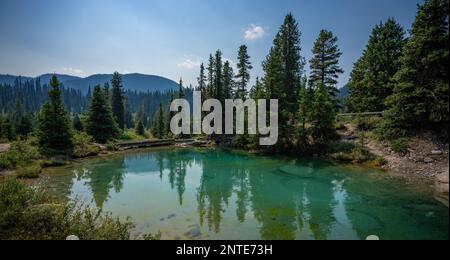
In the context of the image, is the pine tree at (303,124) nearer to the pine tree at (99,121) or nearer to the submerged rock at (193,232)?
the submerged rock at (193,232)

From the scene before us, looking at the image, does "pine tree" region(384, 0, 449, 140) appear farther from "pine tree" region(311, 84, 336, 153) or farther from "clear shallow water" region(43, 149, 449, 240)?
"pine tree" region(311, 84, 336, 153)

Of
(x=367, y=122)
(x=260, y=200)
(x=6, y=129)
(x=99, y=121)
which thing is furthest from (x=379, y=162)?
(x=6, y=129)

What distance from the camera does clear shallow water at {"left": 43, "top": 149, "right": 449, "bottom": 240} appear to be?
32.2ft

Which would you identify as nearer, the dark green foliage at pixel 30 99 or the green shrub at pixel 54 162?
the green shrub at pixel 54 162

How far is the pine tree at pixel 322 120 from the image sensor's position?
85.3 feet

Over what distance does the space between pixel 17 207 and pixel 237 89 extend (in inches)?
1576

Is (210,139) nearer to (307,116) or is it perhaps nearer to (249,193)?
(307,116)

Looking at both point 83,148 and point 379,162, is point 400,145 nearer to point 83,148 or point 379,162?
point 379,162

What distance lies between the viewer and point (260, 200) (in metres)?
14.0

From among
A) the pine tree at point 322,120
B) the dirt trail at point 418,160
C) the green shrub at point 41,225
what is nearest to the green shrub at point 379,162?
the dirt trail at point 418,160

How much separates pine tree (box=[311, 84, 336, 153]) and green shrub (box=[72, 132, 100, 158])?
25.5 metres

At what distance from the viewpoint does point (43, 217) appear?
799 cm

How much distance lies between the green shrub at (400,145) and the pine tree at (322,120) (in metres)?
6.84

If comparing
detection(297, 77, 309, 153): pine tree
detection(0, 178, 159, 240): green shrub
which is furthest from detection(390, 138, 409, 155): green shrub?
detection(0, 178, 159, 240): green shrub
